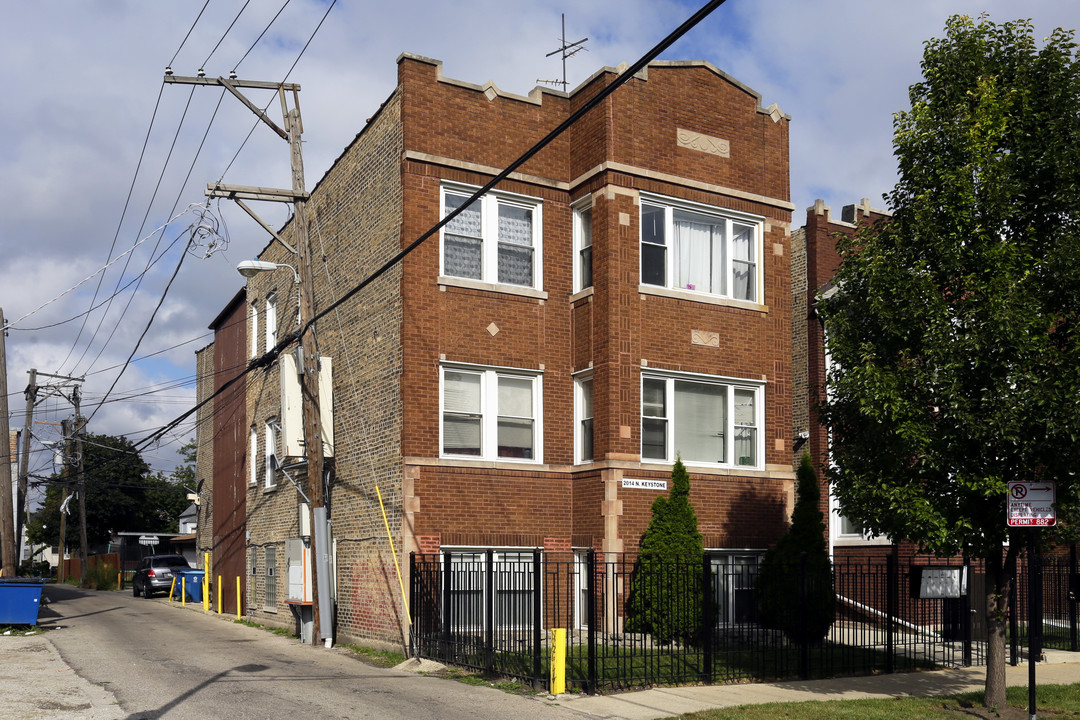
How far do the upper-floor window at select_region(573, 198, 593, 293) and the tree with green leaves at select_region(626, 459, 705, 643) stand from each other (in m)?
3.78

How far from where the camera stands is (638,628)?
17.2 metres

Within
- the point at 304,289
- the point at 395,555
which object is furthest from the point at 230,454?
the point at 395,555

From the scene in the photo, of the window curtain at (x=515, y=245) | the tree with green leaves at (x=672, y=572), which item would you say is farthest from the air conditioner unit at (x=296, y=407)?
the tree with green leaves at (x=672, y=572)

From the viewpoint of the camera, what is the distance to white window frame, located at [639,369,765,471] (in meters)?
19.0

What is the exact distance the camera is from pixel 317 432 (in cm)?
1989

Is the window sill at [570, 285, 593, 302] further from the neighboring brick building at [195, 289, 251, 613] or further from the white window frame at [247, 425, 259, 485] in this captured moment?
the neighboring brick building at [195, 289, 251, 613]

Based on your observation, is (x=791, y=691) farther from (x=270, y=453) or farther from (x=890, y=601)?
(x=270, y=453)

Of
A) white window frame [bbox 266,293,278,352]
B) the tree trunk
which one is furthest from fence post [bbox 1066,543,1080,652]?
white window frame [bbox 266,293,278,352]

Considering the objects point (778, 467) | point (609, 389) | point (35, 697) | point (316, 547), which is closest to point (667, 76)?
point (609, 389)

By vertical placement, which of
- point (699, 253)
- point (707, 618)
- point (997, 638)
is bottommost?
point (707, 618)

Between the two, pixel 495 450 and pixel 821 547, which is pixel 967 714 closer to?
pixel 821 547

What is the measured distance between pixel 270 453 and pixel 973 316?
18.4 metres

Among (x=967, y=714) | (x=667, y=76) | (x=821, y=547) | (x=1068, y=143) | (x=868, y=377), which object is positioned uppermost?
(x=667, y=76)

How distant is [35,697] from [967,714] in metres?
11.1
